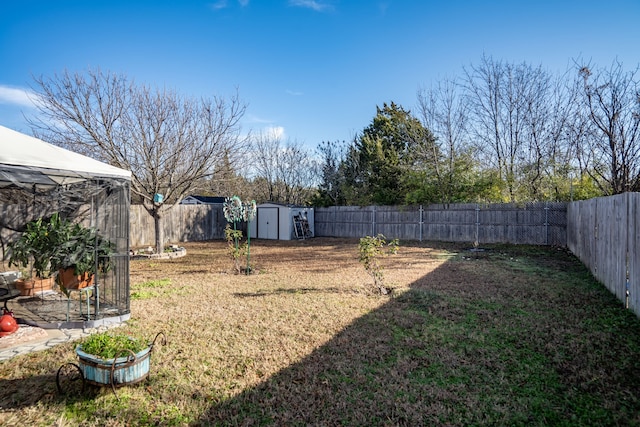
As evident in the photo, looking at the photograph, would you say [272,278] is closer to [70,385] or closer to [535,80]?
[70,385]

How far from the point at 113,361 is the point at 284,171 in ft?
69.1

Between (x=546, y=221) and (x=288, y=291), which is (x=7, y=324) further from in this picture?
(x=546, y=221)

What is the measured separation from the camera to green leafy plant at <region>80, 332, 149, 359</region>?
2.49 metres

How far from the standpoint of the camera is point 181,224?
14.2 metres

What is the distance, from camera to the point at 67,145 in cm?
888

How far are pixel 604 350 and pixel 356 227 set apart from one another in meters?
12.5

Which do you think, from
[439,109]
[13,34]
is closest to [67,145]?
[13,34]

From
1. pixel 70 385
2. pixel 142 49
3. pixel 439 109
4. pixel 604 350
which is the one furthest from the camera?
→ pixel 439 109

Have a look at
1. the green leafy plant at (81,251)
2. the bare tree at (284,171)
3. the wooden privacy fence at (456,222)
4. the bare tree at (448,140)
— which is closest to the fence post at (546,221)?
the wooden privacy fence at (456,222)

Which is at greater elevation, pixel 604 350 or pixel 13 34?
pixel 13 34

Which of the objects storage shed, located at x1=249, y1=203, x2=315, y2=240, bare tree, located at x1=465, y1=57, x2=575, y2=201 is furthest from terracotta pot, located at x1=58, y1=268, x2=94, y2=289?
bare tree, located at x1=465, y1=57, x2=575, y2=201

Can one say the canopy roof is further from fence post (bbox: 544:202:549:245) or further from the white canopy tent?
fence post (bbox: 544:202:549:245)

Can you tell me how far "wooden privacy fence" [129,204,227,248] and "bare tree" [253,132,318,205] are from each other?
7210mm

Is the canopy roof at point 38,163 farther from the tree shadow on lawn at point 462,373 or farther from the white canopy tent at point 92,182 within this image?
the tree shadow on lawn at point 462,373
